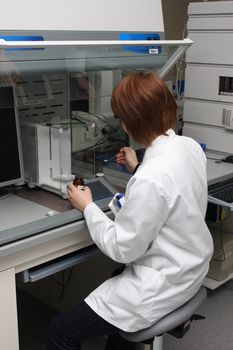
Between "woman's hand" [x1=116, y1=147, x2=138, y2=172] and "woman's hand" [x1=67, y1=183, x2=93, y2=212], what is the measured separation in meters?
0.36

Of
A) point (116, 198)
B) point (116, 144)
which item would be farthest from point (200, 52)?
point (116, 198)

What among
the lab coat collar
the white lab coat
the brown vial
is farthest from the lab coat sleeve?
the brown vial

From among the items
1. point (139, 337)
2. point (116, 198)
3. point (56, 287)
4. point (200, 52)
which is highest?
point (200, 52)

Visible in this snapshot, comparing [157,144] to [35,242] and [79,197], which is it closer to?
[79,197]

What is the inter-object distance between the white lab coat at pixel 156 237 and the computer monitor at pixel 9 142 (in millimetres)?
429

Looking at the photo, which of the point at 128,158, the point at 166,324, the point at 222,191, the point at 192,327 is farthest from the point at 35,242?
the point at 192,327

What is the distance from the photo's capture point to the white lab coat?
1.33m

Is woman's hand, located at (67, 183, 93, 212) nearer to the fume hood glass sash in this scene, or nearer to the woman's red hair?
the woman's red hair

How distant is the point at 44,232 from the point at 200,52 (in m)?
1.54

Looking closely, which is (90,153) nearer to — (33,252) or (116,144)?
(116,144)

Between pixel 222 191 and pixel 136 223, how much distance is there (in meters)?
0.83

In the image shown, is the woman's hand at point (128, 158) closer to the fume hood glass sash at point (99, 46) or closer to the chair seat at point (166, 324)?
the fume hood glass sash at point (99, 46)

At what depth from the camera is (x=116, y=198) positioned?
1562mm

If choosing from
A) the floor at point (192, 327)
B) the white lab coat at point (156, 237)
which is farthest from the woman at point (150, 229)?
the floor at point (192, 327)
